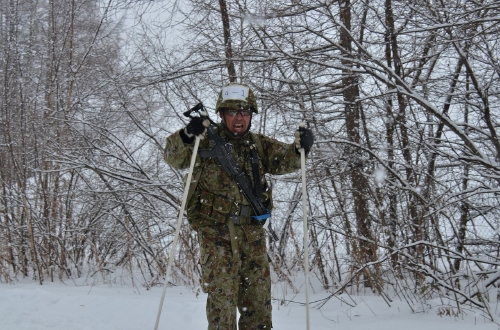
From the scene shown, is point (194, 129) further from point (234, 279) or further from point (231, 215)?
point (234, 279)

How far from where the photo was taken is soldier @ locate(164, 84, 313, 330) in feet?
9.22

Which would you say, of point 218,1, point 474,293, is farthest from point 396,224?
point 218,1

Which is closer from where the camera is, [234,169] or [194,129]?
[194,129]

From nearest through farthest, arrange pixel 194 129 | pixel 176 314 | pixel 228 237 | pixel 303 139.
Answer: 1. pixel 194 129
2. pixel 228 237
3. pixel 303 139
4. pixel 176 314

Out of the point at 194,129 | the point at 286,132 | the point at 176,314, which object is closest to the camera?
the point at 194,129

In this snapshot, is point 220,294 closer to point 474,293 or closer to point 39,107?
point 474,293

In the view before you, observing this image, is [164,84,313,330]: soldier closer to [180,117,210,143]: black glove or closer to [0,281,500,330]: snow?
[180,117,210,143]: black glove

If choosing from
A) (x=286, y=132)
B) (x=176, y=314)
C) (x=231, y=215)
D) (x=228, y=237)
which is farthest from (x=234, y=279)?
(x=286, y=132)

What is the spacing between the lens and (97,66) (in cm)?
866

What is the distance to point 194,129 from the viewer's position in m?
2.78

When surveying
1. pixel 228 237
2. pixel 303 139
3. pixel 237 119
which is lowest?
pixel 228 237

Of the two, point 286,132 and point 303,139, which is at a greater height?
point 286,132

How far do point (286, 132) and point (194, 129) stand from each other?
4.30m

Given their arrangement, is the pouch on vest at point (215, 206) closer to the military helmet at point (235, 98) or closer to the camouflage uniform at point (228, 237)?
the camouflage uniform at point (228, 237)
